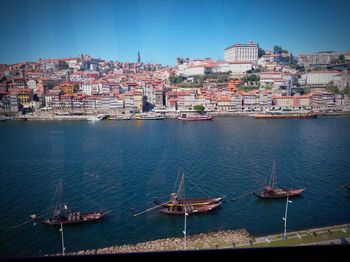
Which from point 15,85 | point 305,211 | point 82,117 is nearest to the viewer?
point 305,211

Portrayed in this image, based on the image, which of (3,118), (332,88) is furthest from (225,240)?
(332,88)

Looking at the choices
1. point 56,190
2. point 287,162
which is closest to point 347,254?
point 56,190

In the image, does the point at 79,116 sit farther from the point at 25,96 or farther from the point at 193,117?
the point at 193,117

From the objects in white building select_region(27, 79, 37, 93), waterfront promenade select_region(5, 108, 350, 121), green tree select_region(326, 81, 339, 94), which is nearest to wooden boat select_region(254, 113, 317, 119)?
waterfront promenade select_region(5, 108, 350, 121)

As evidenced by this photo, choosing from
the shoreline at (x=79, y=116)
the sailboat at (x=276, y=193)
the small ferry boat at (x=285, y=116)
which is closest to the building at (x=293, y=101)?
the shoreline at (x=79, y=116)

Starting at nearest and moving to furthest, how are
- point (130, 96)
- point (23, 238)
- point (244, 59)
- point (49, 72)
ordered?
point (23, 238), point (130, 96), point (49, 72), point (244, 59)

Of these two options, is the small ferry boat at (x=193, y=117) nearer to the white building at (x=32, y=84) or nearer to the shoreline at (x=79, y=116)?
the shoreline at (x=79, y=116)

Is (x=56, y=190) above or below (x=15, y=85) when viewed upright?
below

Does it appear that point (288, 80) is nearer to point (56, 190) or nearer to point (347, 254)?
point (56, 190)
